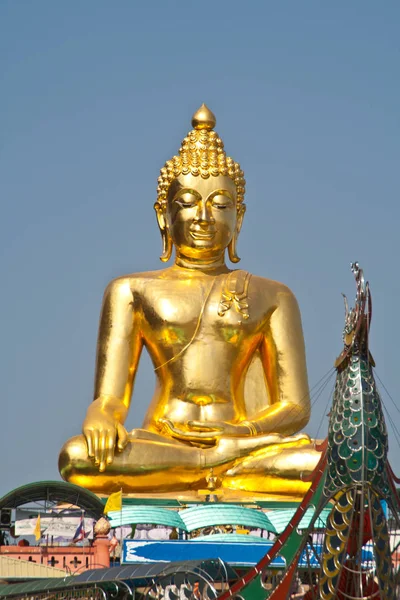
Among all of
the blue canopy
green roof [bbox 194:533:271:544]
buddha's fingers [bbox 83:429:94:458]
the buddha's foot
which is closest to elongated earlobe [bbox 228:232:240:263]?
the buddha's foot

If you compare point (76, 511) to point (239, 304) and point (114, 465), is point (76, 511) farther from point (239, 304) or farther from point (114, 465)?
point (239, 304)

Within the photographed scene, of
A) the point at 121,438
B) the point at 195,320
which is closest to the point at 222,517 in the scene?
the point at 121,438

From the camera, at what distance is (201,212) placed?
27672mm

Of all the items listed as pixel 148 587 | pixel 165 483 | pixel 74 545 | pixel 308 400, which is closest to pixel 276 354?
pixel 308 400

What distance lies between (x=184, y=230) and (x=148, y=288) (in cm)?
104

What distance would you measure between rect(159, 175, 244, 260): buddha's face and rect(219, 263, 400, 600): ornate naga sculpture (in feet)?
26.4

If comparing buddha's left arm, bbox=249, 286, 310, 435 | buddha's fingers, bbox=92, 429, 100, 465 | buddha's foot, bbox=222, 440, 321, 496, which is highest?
buddha's left arm, bbox=249, 286, 310, 435

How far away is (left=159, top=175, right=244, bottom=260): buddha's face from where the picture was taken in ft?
90.9

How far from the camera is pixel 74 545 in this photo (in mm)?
24875

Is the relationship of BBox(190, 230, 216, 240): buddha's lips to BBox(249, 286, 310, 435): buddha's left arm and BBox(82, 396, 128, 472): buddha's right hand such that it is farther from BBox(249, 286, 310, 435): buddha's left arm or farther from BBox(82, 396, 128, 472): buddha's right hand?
BBox(82, 396, 128, 472): buddha's right hand

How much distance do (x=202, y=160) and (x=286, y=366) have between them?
3.39 metres

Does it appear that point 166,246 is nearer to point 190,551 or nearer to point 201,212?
point 201,212

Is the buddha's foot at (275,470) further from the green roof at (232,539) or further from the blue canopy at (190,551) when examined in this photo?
the blue canopy at (190,551)

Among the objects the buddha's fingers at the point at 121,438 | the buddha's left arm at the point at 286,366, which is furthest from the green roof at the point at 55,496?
the buddha's left arm at the point at 286,366
